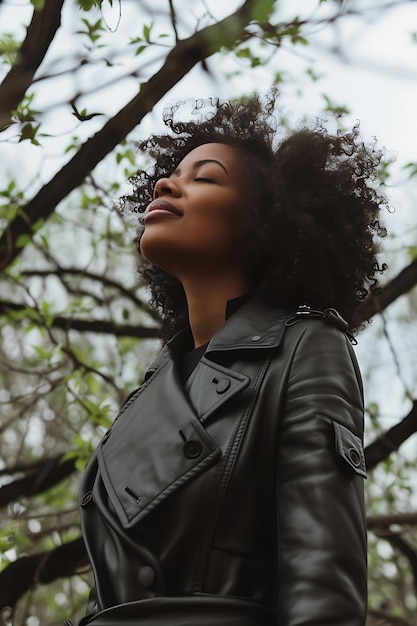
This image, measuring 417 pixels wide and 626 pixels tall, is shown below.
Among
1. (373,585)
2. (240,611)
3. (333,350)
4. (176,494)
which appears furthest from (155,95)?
(373,585)

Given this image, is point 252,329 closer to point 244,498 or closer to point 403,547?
point 244,498

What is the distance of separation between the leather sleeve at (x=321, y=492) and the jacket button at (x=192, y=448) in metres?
0.15

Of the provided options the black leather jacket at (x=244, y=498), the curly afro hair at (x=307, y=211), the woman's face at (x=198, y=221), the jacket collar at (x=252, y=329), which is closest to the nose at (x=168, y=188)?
the woman's face at (x=198, y=221)

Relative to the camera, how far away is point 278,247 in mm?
2045

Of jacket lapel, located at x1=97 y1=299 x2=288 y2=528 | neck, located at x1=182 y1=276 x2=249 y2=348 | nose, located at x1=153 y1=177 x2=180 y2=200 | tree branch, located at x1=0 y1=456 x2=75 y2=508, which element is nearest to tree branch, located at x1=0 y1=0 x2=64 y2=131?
nose, located at x1=153 y1=177 x2=180 y2=200

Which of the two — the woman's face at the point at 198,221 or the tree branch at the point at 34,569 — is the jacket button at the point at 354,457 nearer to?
the woman's face at the point at 198,221

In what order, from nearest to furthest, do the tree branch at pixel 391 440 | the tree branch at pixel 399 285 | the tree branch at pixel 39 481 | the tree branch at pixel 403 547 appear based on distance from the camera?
1. the tree branch at pixel 391 440
2. the tree branch at pixel 399 285
3. the tree branch at pixel 403 547
4. the tree branch at pixel 39 481

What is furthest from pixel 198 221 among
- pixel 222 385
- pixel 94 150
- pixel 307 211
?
pixel 94 150

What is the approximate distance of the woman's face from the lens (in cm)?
199

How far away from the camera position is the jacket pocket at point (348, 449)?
5.16 ft

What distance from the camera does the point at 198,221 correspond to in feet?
6.57

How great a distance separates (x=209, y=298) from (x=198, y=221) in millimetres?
179

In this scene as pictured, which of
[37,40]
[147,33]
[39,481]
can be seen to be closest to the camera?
[37,40]

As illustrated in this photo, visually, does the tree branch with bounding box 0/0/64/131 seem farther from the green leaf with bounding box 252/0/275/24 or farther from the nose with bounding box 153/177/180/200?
the green leaf with bounding box 252/0/275/24
